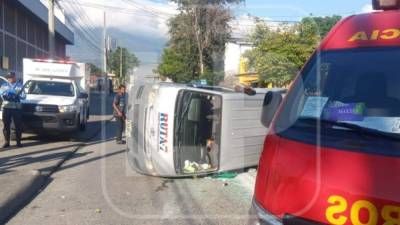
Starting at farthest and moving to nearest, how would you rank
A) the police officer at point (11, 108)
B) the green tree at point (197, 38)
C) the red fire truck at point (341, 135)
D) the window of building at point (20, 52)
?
1. the green tree at point (197, 38)
2. the window of building at point (20, 52)
3. the police officer at point (11, 108)
4. the red fire truck at point (341, 135)

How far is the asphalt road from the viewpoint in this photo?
6590mm

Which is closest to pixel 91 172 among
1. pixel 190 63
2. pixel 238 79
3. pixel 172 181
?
pixel 172 181

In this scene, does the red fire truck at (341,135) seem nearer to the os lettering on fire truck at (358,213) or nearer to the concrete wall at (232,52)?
the os lettering on fire truck at (358,213)

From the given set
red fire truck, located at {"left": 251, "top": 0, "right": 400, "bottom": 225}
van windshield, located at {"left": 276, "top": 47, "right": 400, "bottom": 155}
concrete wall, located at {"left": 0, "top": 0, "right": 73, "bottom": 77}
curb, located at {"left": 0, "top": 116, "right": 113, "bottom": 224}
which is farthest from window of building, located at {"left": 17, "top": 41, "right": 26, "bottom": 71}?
van windshield, located at {"left": 276, "top": 47, "right": 400, "bottom": 155}

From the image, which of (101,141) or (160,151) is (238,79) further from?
(160,151)

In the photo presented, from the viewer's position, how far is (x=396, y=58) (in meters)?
3.40

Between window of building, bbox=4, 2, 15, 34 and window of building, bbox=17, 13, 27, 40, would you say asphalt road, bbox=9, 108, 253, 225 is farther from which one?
window of building, bbox=17, 13, 27, 40

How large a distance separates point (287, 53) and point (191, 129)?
13.5m

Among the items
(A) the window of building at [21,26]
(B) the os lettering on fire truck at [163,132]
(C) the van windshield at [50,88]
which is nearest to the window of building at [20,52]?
(A) the window of building at [21,26]

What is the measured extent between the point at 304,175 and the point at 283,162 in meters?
0.20

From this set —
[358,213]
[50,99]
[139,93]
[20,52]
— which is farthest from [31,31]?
[358,213]

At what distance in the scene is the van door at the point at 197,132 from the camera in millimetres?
8656

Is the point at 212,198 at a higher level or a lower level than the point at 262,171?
lower

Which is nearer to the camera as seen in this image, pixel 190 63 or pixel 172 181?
pixel 172 181
